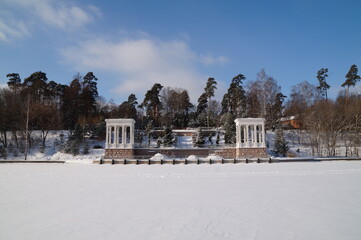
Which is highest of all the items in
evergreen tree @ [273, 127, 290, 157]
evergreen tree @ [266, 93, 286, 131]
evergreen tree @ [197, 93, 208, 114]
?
evergreen tree @ [197, 93, 208, 114]

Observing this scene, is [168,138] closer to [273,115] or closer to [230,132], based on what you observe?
[230,132]

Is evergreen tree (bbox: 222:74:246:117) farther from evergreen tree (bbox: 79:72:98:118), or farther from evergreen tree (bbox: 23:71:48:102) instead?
evergreen tree (bbox: 23:71:48:102)

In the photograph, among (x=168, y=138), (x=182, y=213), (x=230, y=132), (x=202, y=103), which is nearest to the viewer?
(x=182, y=213)

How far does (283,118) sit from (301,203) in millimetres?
45445

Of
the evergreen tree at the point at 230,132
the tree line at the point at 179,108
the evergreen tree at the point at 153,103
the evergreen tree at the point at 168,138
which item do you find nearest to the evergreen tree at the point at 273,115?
the tree line at the point at 179,108

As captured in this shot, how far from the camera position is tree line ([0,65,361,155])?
3603 centimetres

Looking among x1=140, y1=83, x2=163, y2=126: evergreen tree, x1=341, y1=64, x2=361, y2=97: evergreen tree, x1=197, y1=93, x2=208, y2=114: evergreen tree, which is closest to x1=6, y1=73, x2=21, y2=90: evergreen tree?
x1=140, y1=83, x2=163, y2=126: evergreen tree

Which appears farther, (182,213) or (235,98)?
(235,98)

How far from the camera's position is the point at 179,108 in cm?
5750

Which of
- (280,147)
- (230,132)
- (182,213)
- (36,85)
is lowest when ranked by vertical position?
(182,213)

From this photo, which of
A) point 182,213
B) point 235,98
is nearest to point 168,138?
point 235,98

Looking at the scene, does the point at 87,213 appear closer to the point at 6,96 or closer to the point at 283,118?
the point at 6,96

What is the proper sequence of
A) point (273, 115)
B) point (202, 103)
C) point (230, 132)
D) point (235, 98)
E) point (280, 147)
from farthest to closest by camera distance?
point (202, 103) < point (235, 98) < point (273, 115) < point (230, 132) < point (280, 147)

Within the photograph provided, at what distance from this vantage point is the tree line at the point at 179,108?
36031mm
